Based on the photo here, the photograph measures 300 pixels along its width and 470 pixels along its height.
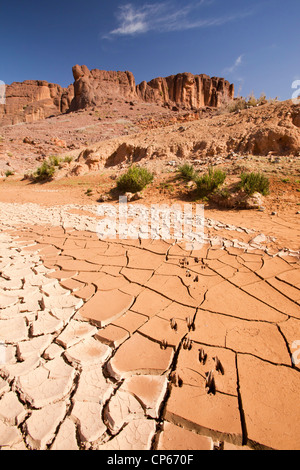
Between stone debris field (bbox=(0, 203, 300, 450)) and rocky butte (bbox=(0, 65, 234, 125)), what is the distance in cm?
4399

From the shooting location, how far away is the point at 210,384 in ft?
4.30

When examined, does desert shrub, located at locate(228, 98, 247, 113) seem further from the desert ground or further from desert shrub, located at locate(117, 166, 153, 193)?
the desert ground

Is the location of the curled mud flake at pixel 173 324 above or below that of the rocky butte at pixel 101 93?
below

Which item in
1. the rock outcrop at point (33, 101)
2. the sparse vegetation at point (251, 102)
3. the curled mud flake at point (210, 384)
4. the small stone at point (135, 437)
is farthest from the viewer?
the rock outcrop at point (33, 101)

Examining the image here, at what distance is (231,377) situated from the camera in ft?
4.40

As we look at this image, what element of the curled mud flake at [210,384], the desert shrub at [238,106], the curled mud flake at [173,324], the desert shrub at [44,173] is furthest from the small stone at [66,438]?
the desert shrub at [238,106]

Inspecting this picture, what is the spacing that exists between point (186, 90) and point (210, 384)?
56.9 metres

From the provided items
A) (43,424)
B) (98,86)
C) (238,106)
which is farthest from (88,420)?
(98,86)

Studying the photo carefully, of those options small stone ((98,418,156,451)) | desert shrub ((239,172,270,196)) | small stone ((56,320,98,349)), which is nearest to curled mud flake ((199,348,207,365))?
small stone ((98,418,156,451))

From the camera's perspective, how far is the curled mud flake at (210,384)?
1278 millimetres

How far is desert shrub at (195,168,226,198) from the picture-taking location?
538 centimetres

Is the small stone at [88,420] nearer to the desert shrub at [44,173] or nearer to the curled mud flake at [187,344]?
the curled mud flake at [187,344]

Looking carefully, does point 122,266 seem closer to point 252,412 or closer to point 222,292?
point 222,292

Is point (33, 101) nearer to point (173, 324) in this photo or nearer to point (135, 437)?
point (173, 324)
